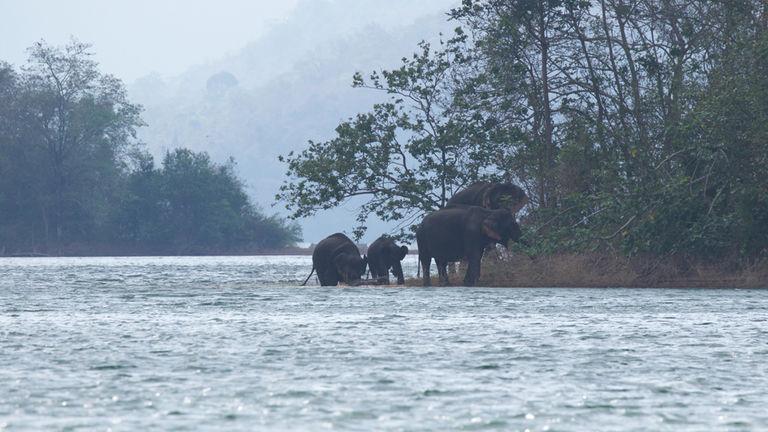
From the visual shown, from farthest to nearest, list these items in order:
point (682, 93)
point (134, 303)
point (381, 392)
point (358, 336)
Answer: point (682, 93)
point (134, 303)
point (358, 336)
point (381, 392)

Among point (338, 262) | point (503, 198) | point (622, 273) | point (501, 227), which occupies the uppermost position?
point (503, 198)

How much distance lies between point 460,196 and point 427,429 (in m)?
25.8

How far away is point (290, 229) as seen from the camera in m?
128

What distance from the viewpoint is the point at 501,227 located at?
1339 inches

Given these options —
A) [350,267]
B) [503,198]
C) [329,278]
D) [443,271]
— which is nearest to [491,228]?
[503,198]

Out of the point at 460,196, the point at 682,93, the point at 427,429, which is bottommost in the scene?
the point at 427,429

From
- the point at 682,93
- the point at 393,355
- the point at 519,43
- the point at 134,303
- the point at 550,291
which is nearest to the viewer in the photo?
the point at 393,355

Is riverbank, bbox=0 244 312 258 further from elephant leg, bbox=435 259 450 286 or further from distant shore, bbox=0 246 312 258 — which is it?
elephant leg, bbox=435 259 450 286

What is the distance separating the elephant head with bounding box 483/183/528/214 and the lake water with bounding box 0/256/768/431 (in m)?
8.09

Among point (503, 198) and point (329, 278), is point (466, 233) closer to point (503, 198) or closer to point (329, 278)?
point (503, 198)

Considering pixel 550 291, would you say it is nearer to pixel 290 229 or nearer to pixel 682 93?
pixel 682 93

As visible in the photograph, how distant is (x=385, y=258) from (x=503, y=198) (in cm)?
394

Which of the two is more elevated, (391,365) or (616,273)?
(616,273)

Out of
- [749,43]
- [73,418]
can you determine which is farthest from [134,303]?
[73,418]
